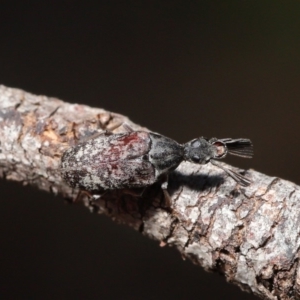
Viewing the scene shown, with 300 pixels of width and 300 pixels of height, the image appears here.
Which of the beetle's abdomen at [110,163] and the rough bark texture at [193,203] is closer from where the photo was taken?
the rough bark texture at [193,203]

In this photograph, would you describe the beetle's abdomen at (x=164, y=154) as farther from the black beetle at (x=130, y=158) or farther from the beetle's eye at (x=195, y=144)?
the beetle's eye at (x=195, y=144)

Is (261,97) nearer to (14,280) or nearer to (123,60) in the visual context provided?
(123,60)

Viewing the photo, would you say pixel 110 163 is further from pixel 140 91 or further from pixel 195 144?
pixel 140 91

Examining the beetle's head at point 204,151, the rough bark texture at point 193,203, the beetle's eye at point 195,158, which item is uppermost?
the beetle's head at point 204,151

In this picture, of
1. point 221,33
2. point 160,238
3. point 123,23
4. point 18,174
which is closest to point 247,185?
point 160,238

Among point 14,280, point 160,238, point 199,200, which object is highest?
point 199,200

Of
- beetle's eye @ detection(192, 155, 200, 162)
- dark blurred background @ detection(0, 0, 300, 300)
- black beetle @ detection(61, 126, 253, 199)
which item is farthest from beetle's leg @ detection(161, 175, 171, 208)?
dark blurred background @ detection(0, 0, 300, 300)

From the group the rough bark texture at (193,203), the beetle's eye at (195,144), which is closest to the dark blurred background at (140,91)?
the beetle's eye at (195,144)
